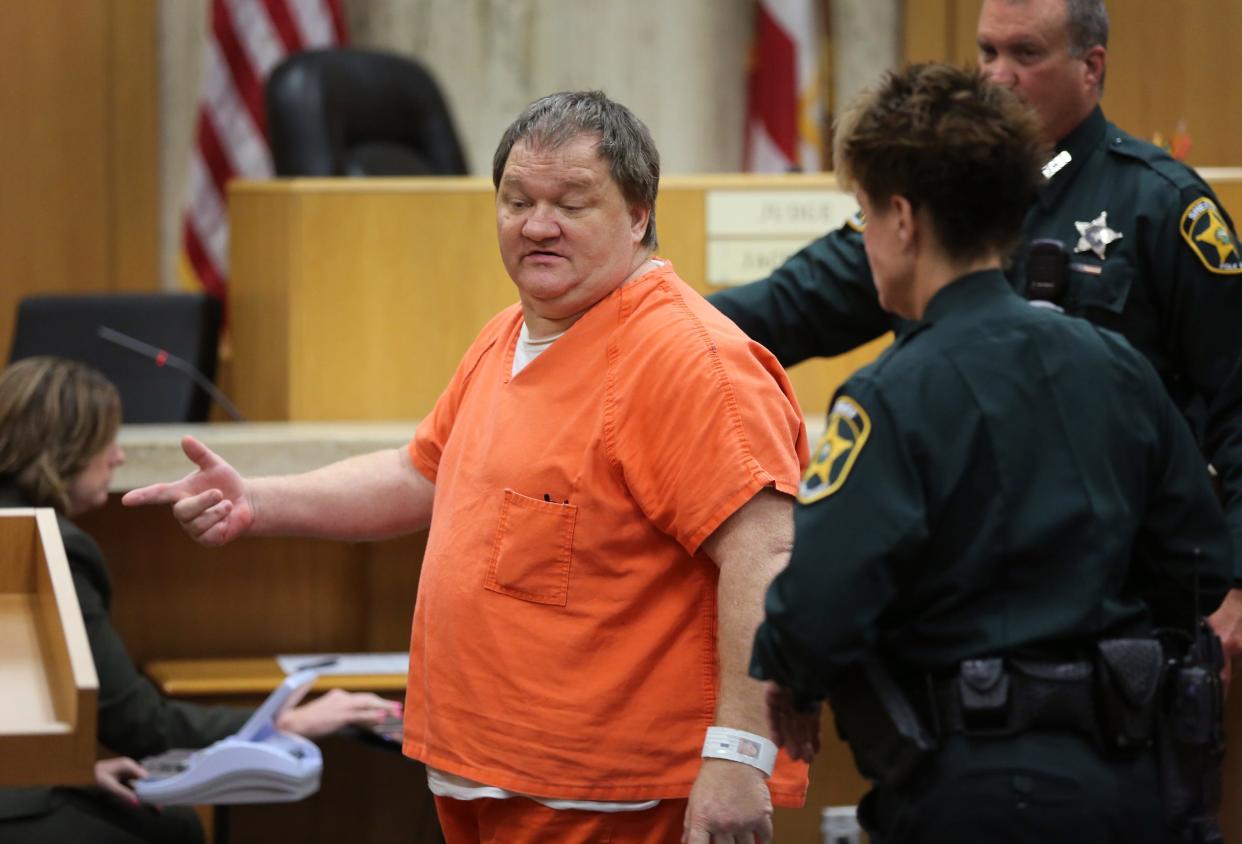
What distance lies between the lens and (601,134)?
206 centimetres

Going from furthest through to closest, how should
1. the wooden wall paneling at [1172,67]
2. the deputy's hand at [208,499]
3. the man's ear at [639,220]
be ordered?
the wooden wall paneling at [1172,67]
the deputy's hand at [208,499]
the man's ear at [639,220]

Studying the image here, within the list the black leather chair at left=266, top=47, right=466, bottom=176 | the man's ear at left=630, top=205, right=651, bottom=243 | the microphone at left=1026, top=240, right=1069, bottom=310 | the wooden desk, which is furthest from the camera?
the black leather chair at left=266, top=47, right=466, bottom=176

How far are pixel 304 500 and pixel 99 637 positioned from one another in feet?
2.28

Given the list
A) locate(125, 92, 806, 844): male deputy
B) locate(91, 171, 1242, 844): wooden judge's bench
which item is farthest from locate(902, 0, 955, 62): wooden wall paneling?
locate(125, 92, 806, 844): male deputy

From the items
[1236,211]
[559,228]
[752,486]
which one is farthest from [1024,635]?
[1236,211]

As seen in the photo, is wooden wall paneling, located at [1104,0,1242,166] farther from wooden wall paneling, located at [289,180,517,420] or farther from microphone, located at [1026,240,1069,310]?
microphone, located at [1026,240,1069,310]

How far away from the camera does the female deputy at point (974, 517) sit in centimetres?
161

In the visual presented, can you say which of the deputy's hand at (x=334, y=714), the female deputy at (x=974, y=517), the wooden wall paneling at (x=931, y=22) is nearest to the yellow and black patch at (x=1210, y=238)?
the female deputy at (x=974, y=517)

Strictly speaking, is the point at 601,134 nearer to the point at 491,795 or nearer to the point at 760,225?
the point at 491,795

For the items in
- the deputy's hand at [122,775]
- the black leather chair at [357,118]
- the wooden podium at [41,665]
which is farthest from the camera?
the black leather chair at [357,118]

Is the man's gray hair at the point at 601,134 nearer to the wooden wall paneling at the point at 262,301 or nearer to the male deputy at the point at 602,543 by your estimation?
the male deputy at the point at 602,543

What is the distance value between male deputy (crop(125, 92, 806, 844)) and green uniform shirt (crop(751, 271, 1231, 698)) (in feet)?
0.85

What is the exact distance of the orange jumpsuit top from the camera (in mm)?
1955

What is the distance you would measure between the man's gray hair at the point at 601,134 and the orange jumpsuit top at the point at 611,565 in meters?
0.14
